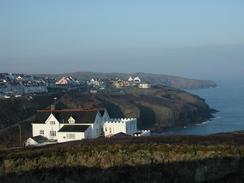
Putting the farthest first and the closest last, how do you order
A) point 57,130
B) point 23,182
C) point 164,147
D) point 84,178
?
point 57,130 → point 164,147 → point 84,178 → point 23,182

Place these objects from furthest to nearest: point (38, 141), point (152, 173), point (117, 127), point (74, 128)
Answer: point (117, 127)
point (74, 128)
point (38, 141)
point (152, 173)

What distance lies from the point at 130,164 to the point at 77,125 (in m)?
22.4

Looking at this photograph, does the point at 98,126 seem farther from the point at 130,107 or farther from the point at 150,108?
the point at 150,108

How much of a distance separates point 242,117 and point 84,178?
6618 cm

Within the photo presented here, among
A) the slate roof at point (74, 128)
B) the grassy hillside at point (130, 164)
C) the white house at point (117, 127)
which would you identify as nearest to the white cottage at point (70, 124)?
the slate roof at point (74, 128)

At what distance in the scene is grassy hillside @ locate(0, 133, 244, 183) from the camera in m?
13.6

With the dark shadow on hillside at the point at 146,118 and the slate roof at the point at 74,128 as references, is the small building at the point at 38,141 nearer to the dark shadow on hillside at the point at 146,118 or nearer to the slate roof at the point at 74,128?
the slate roof at the point at 74,128

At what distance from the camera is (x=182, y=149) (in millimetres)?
15391

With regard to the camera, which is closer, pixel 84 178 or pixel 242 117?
pixel 84 178

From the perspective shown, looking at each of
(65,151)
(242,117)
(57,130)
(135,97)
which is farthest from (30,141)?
(135,97)

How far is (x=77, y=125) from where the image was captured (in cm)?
3653

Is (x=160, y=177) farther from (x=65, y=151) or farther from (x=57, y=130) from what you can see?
(x=57, y=130)

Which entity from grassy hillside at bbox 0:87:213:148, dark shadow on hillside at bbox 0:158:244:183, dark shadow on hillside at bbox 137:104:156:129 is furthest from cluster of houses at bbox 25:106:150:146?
dark shadow on hillside at bbox 137:104:156:129

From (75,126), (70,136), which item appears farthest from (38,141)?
(75,126)
